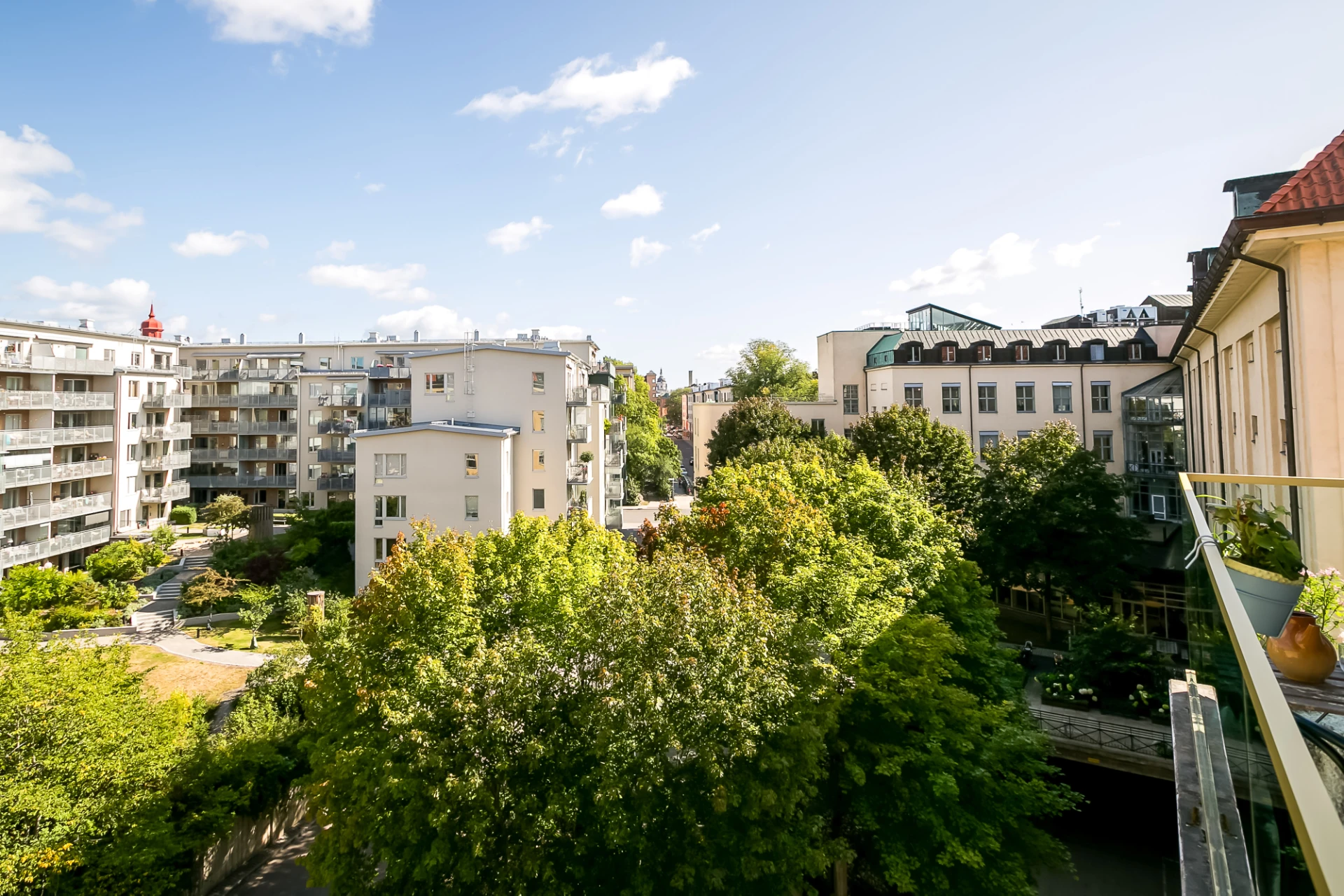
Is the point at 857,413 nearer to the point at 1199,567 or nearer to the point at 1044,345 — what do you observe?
the point at 1044,345

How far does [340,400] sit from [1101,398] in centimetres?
5223

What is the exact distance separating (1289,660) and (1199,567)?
4.11 ft

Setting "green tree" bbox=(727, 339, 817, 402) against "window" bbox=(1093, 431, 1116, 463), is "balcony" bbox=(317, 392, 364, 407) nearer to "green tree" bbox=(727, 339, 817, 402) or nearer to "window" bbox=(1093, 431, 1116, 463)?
"green tree" bbox=(727, 339, 817, 402)

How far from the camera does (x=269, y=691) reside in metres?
21.7

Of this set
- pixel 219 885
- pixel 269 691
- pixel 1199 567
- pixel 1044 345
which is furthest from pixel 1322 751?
pixel 1044 345

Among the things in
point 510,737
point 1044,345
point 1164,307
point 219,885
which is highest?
point 1164,307

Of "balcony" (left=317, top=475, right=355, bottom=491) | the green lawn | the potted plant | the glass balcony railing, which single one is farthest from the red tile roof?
"balcony" (left=317, top=475, right=355, bottom=491)

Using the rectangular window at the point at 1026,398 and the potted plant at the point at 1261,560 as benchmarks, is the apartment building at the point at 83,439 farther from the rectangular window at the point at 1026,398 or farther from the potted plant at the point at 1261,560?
the rectangular window at the point at 1026,398

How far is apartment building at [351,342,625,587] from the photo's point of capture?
33.7m

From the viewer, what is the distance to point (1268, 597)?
12.7ft

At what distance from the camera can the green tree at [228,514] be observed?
140 ft

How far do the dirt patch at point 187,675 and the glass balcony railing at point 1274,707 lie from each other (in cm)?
2787

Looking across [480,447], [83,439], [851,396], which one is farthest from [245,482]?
[851,396]

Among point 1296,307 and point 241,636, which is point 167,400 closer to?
point 241,636
